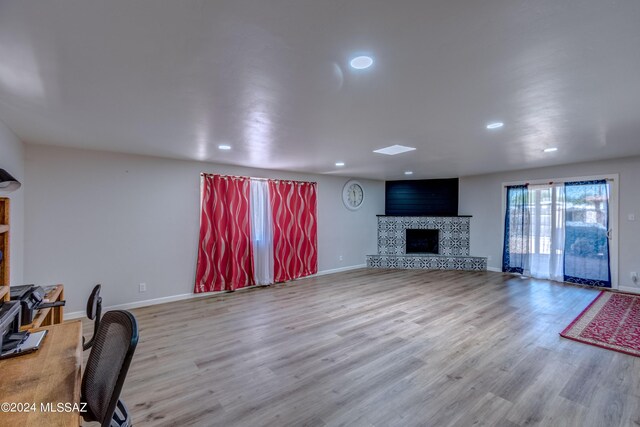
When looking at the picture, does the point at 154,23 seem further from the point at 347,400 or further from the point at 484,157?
the point at 484,157

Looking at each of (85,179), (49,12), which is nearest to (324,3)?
(49,12)

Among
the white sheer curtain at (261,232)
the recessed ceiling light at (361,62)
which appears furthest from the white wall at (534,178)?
the recessed ceiling light at (361,62)

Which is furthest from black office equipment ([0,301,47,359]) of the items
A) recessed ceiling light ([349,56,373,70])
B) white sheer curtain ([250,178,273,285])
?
white sheer curtain ([250,178,273,285])

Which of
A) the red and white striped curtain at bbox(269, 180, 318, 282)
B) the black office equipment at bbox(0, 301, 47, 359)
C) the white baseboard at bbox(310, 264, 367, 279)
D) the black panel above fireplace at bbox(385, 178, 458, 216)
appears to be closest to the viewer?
the black office equipment at bbox(0, 301, 47, 359)

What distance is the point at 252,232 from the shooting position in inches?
204

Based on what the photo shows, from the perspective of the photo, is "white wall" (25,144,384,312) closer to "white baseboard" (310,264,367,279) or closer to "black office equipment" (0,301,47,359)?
"black office equipment" (0,301,47,359)

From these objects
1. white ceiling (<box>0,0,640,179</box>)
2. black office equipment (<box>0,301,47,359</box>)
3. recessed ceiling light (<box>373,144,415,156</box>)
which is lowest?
black office equipment (<box>0,301,47,359</box>)

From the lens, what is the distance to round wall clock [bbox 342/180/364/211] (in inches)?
262

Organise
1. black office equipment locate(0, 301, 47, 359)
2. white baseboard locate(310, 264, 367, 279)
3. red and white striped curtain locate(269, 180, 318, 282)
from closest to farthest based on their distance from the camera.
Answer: black office equipment locate(0, 301, 47, 359) < red and white striped curtain locate(269, 180, 318, 282) < white baseboard locate(310, 264, 367, 279)

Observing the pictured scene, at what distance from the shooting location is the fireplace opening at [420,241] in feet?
23.7

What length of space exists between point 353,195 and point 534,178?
3753 mm

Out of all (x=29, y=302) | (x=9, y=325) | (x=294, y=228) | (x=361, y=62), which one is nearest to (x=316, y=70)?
(x=361, y=62)

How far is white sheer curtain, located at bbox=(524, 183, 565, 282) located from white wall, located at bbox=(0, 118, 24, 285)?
26.0 feet

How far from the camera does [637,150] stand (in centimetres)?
399
